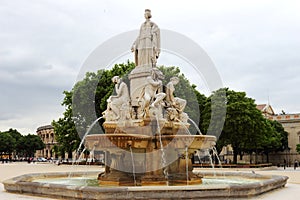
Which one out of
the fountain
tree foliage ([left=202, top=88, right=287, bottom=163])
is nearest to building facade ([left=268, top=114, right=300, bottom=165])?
tree foliage ([left=202, top=88, right=287, bottom=163])

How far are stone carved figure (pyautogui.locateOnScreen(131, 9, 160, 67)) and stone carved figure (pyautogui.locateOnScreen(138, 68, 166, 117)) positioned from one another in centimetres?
113

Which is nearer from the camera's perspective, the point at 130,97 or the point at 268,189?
the point at 268,189

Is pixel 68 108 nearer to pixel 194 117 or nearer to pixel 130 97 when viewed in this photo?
pixel 194 117

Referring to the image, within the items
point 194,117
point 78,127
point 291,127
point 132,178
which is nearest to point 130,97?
point 132,178

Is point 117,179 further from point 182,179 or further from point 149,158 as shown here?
point 182,179

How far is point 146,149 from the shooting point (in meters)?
14.6

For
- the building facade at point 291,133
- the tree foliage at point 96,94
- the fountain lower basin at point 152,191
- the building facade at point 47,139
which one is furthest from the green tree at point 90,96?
the building facade at point 47,139

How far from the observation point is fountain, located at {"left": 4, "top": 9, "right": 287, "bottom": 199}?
35.4 ft

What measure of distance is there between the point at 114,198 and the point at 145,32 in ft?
33.3

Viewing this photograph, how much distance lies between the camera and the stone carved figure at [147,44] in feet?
59.8

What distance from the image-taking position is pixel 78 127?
4466 cm

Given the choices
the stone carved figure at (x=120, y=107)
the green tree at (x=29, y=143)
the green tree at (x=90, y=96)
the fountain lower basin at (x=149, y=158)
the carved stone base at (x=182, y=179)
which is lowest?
the green tree at (x=29, y=143)

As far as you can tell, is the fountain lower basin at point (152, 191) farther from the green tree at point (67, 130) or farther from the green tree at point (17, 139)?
the green tree at point (17, 139)

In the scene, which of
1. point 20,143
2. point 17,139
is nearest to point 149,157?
point 20,143
